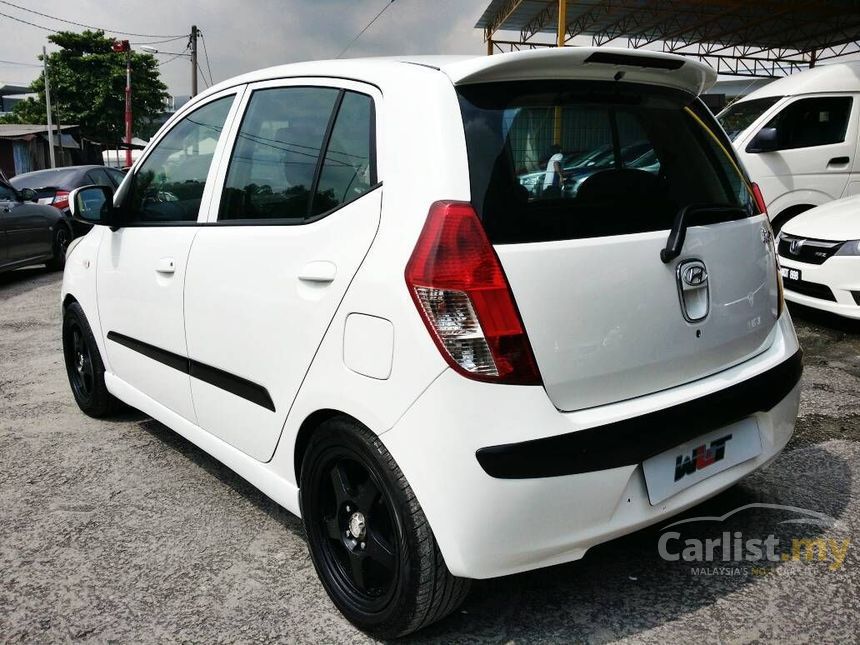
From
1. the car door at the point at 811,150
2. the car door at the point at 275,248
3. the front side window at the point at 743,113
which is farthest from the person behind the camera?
the front side window at the point at 743,113

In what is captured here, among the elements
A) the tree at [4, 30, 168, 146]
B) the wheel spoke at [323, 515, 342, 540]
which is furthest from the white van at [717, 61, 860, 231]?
the tree at [4, 30, 168, 146]

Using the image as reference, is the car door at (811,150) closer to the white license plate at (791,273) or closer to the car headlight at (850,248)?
the white license plate at (791,273)

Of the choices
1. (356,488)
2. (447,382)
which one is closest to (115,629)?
(356,488)

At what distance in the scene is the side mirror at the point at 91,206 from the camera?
3.42 m

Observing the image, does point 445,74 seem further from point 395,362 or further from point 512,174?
point 395,362

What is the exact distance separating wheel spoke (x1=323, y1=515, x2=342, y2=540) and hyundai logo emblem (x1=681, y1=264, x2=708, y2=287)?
125 centimetres

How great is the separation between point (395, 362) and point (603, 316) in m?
0.55

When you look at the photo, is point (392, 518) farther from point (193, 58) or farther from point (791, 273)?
point (193, 58)

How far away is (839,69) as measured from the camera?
309 inches

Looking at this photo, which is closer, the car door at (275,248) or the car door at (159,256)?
the car door at (275,248)

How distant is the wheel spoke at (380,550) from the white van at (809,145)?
6.49 m

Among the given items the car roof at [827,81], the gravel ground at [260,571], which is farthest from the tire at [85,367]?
the car roof at [827,81]

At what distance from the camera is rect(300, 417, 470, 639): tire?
6.46ft

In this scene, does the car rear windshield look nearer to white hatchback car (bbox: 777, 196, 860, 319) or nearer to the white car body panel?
the white car body panel
